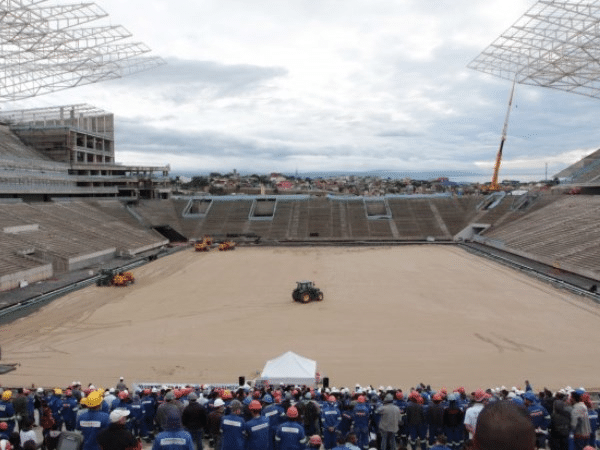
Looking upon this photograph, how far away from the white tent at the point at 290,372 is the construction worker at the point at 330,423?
376 cm

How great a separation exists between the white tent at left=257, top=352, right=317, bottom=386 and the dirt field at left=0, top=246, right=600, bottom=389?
5.23ft

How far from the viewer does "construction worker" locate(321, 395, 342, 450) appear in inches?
371

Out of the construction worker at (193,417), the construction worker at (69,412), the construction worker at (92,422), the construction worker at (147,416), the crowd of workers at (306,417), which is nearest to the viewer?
the construction worker at (92,422)

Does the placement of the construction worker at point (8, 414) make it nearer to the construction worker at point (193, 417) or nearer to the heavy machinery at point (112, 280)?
the construction worker at point (193, 417)

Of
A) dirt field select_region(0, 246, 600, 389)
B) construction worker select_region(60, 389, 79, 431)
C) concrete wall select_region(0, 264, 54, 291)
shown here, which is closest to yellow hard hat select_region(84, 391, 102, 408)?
construction worker select_region(60, 389, 79, 431)

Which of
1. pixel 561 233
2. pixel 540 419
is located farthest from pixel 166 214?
pixel 540 419

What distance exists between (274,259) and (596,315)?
84.6 ft

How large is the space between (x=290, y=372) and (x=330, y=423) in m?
4.26

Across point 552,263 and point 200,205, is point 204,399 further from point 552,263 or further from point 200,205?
point 200,205

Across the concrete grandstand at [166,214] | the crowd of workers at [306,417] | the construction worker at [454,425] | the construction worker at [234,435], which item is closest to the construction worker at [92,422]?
the crowd of workers at [306,417]

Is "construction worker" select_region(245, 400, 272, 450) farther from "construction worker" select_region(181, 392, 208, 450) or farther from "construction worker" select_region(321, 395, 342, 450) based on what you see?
"construction worker" select_region(321, 395, 342, 450)

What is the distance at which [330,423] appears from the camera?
9422 mm

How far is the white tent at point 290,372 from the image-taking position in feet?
44.0

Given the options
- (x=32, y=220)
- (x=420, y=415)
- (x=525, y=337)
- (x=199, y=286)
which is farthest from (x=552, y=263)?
(x=32, y=220)
